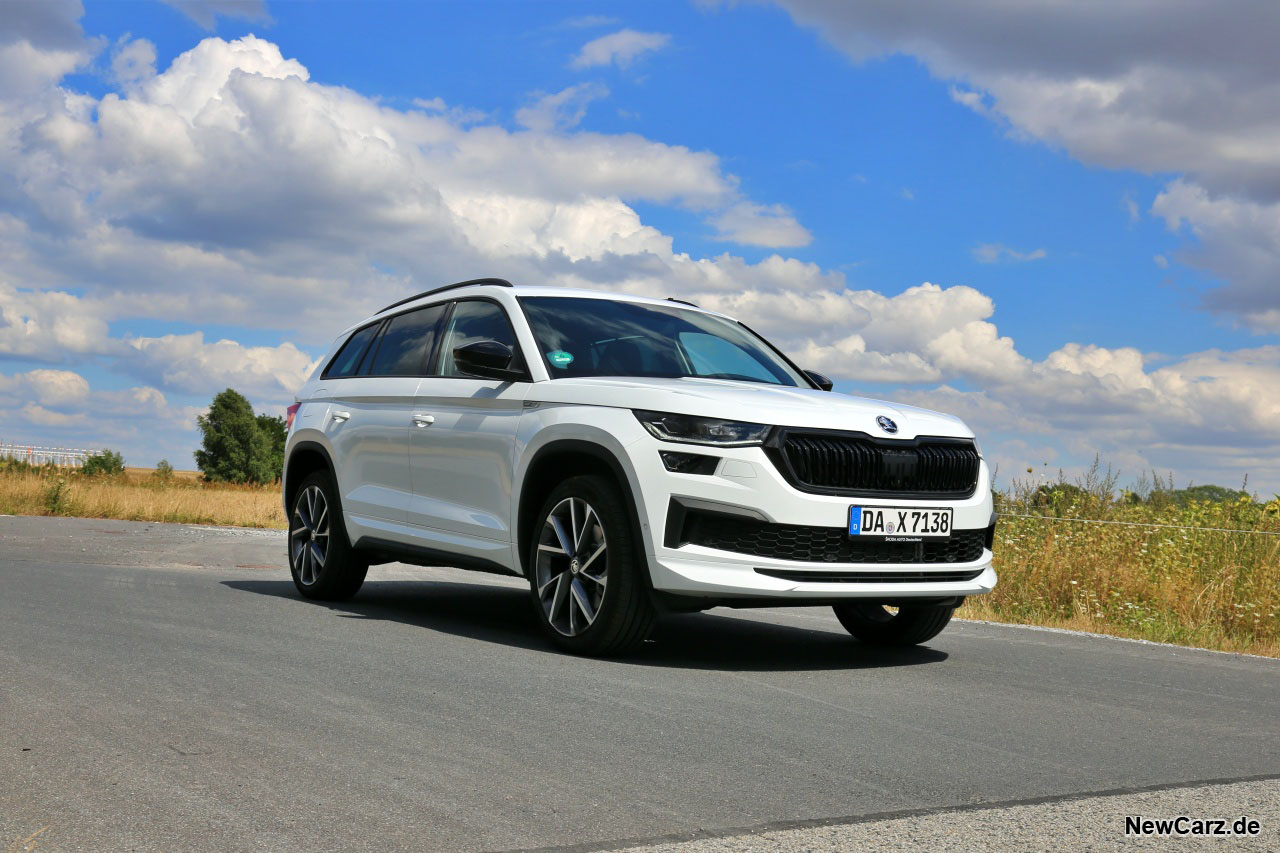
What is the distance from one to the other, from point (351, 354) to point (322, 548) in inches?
54.8

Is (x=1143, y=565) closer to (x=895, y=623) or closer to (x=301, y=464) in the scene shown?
(x=895, y=623)

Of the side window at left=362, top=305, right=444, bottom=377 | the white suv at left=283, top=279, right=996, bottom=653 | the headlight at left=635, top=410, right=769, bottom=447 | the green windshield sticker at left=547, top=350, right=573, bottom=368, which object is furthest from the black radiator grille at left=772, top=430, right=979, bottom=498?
the side window at left=362, top=305, right=444, bottom=377

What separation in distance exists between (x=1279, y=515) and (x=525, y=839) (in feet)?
34.7

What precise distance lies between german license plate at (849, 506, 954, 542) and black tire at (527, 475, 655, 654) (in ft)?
3.44

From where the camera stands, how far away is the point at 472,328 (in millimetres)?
7930

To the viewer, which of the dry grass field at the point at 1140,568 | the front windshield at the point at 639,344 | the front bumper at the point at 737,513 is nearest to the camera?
the front bumper at the point at 737,513

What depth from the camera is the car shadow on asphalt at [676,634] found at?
22.3 feet

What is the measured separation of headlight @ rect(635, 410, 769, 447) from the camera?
19.9 ft

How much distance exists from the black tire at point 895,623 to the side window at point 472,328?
2.49 m

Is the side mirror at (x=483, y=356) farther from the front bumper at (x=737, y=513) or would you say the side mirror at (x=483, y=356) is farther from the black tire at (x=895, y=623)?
the black tire at (x=895, y=623)

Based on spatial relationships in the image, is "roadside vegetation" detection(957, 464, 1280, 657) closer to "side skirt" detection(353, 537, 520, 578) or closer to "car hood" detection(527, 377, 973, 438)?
"car hood" detection(527, 377, 973, 438)

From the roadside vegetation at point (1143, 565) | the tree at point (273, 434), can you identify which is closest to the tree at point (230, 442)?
the tree at point (273, 434)

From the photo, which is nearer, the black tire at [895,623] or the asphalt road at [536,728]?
the asphalt road at [536,728]

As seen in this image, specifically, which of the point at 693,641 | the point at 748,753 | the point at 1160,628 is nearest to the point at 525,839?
the point at 748,753
